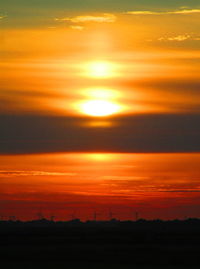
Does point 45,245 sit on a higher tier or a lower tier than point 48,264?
higher

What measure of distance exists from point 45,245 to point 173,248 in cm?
1783

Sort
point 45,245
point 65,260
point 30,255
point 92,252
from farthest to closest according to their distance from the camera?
point 45,245 → point 92,252 → point 30,255 → point 65,260

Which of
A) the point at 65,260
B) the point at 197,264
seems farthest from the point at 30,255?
the point at 197,264

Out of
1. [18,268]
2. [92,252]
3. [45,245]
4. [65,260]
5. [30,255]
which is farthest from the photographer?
[45,245]

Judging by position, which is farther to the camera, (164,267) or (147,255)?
(147,255)

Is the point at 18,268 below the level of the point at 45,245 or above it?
below

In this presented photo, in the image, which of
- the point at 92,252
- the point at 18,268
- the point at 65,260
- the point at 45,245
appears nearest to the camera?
the point at 18,268

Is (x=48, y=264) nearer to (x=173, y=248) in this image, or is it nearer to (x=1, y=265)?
(x=1, y=265)

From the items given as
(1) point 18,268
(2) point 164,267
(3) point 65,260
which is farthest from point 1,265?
(2) point 164,267

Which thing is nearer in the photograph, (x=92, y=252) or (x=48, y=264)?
(x=48, y=264)

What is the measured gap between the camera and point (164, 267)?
76.7 meters

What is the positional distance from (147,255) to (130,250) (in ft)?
29.6

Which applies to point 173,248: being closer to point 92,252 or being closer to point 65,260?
point 92,252

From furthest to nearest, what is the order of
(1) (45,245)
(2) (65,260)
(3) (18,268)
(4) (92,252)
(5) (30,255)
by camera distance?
(1) (45,245) → (4) (92,252) → (5) (30,255) → (2) (65,260) → (3) (18,268)
